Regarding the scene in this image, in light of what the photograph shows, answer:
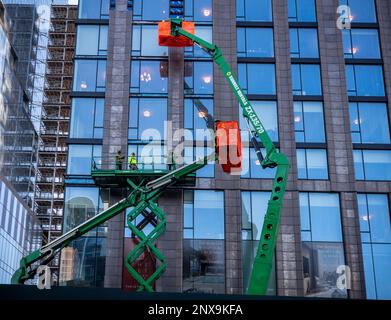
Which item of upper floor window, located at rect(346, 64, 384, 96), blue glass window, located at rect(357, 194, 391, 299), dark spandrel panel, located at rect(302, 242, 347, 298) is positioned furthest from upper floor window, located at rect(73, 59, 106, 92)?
blue glass window, located at rect(357, 194, 391, 299)

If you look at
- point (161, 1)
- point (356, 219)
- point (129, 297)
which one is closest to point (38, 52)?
point (161, 1)

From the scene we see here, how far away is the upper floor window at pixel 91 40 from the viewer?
43312 mm

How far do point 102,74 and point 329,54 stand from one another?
57.4ft

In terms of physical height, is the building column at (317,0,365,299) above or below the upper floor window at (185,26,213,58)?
below

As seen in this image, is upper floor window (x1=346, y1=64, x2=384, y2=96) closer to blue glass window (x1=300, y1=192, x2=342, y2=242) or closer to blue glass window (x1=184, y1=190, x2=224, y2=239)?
blue glass window (x1=300, y1=192, x2=342, y2=242)

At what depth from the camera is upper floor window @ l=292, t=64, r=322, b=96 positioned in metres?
42.6

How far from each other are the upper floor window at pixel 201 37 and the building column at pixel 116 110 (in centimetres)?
469

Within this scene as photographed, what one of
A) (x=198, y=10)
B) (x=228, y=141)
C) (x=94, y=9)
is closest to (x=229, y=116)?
(x=228, y=141)

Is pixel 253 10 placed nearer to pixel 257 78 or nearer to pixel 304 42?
pixel 304 42

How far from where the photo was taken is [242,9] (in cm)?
4441

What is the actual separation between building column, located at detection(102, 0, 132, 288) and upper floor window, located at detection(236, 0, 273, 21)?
8.69m

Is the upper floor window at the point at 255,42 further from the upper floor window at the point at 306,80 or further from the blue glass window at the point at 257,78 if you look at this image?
the upper floor window at the point at 306,80

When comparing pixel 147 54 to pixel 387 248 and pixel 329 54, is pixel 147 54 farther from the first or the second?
pixel 387 248
